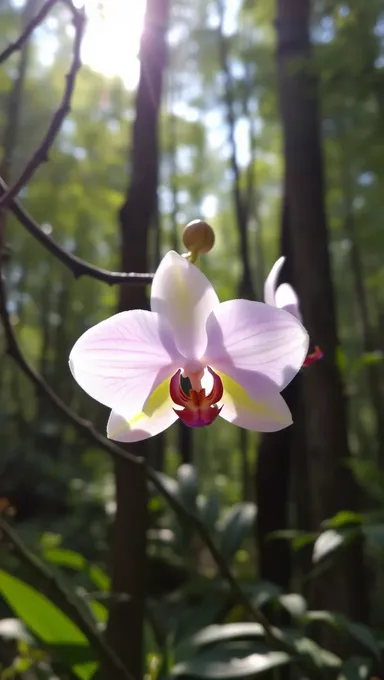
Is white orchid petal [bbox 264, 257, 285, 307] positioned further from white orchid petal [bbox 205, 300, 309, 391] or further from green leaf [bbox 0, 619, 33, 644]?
green leaf [bbox 0, 619, 33, 644]

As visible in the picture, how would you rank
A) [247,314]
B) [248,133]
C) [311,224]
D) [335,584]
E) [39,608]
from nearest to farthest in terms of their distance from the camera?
[247,314]
[39,608]
[335,584]
[311,224]
[248,133]

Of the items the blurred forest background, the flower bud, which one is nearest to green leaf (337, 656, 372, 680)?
the blurred forest background

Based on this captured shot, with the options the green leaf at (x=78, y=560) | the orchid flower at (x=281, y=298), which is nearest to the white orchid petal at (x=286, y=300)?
the orchid flower at (x=281, y=298)

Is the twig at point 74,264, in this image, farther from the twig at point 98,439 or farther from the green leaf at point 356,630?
the green leaf at point 356,630

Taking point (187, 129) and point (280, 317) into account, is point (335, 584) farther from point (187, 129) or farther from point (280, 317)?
point (187, 129)

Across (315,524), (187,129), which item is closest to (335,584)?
(315,524)

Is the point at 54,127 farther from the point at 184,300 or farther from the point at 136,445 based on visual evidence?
the point at 136,445

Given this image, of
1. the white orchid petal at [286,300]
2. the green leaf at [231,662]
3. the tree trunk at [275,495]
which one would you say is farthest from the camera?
the tree trunk at [275,495]
